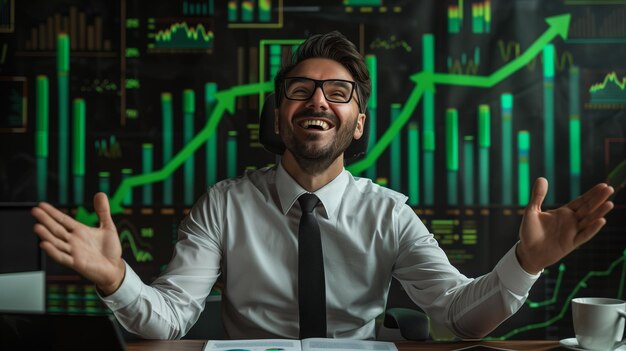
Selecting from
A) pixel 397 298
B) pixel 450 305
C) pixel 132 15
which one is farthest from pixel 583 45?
pixel 132 15

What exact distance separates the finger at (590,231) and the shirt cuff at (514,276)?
0.11 metres

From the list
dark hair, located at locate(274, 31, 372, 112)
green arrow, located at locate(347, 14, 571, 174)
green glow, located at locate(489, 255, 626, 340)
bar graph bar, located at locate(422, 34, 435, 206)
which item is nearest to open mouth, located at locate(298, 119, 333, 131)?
dark hair, located at locate(274, 31, 372, 112)

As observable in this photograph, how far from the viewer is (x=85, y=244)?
121 centimetres

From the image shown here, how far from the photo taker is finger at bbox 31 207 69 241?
3.80 feet

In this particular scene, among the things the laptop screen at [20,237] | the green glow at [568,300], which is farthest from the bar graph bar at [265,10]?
the green glow at [568,300]

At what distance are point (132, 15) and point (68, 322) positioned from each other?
2.14 m

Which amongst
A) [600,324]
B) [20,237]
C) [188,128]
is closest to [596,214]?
[600,324]

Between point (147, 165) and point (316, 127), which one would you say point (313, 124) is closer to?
point (316, 127)

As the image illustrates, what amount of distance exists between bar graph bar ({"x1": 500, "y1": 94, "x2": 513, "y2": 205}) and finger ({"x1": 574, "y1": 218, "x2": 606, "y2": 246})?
1.60 meters

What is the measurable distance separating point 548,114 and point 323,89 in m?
1.42

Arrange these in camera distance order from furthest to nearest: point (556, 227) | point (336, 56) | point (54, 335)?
point (336, 56), point (556, 227), point (54, 335)

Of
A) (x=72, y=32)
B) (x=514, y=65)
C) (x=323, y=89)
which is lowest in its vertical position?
(x=323, y=89)

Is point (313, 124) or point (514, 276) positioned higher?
point (313, 124)

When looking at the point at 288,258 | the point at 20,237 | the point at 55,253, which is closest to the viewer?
the point at 55,253
